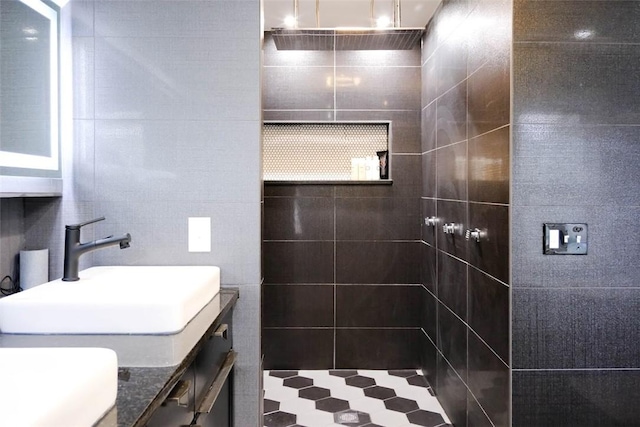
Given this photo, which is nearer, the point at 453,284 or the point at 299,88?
the point at 453,284

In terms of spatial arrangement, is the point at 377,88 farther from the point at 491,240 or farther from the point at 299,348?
the point at 299,348

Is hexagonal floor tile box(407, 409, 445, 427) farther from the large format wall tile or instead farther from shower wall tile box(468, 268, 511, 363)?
the large format wall tile

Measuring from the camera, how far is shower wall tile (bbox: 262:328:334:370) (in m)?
3.52

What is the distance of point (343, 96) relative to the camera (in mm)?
3479

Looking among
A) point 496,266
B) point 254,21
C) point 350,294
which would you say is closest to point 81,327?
point 254,21

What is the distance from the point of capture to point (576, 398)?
1853 mm

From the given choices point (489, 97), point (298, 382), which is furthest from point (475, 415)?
point (489, 97)

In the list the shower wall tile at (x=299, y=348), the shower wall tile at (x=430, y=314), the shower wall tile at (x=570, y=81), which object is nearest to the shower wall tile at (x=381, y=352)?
the shower wall tile at (x=299, y=348)

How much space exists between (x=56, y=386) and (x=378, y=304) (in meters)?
2.99

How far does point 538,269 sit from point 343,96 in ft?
6.85

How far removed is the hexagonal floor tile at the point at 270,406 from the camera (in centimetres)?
287

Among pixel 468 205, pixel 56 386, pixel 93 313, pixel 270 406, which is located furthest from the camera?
pixel 270 406

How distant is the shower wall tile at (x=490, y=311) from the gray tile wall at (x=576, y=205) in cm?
6

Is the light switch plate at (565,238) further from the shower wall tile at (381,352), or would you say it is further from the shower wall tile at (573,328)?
the shower wall tile at (381,352)
